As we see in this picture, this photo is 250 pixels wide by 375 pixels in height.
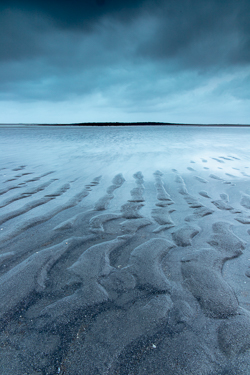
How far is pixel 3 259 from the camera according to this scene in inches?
89.9

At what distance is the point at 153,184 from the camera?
545cm

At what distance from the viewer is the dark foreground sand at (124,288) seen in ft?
4.25

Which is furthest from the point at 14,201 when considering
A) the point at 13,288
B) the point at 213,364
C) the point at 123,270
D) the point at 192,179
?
the point at 192,179

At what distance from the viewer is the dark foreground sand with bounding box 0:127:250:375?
130cm

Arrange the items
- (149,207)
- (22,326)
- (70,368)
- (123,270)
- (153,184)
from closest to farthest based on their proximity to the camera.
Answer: (70,368) < (22,326) < (123,270) < (149,207) < (153,184)

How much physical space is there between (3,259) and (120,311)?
1.48 meters

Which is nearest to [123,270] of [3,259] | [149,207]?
[3,259]

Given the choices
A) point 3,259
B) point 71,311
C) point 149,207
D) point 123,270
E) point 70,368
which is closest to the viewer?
point 70,368

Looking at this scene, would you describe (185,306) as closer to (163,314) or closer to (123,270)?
(163,314)

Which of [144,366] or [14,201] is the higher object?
[144,366]

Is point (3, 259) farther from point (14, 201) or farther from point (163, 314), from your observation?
point (14, 201)

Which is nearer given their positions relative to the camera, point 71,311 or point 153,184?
point 71,311

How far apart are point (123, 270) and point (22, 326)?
3.24 feet

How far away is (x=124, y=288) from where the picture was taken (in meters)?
1.89
